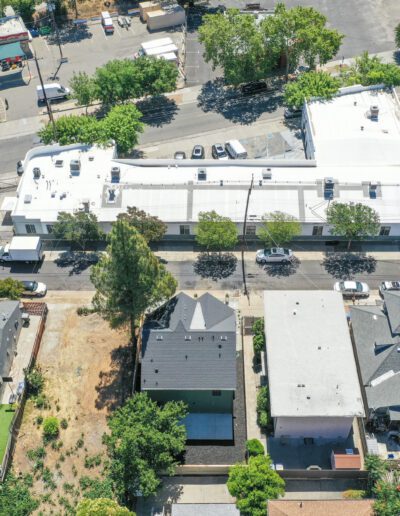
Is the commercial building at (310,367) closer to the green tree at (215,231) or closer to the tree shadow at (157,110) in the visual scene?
the green tree at (215,231)

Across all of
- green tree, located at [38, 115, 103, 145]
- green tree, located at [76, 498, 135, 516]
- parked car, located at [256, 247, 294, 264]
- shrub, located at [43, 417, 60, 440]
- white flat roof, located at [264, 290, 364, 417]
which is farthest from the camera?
green tree, located at [38, 115, 103, 145]

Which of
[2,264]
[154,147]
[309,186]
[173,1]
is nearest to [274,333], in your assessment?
[309,186]

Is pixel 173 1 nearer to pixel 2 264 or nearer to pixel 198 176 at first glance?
pixel 198 176

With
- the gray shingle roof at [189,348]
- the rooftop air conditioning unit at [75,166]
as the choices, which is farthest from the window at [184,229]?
the gray shingle roof at [189,348]

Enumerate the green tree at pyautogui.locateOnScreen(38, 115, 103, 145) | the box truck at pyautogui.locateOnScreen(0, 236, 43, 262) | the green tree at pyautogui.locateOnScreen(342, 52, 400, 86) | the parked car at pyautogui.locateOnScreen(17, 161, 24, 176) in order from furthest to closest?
the green tree at pyautogui.locateOnScreen(342, 52, 400, 86), the parked car at pyautogui.locateOnScreen(17, 161, 24, 176), the green tree at pyautogui.locateOnScreen(38, 115, 103, 145), the box truck at pyautogui.locateOnScreen(0, 236, 43, 262)

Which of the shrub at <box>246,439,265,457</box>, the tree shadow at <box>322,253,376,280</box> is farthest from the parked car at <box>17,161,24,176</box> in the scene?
the shrub at <box>246,439,265,457</box>

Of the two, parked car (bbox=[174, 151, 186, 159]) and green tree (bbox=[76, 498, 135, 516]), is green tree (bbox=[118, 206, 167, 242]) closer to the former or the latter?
parked car (bbox=[174, 151, 186, 159])
